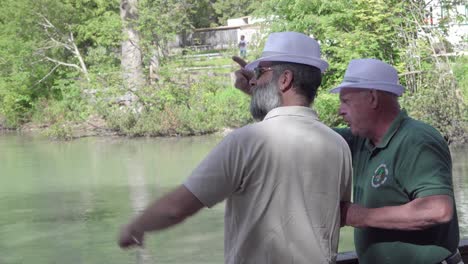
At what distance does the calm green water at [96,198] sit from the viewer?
9773 millimetres

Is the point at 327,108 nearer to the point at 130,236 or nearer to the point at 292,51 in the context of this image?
the point at 292,51

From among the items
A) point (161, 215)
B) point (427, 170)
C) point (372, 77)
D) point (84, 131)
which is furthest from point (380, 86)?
point (84, 131)

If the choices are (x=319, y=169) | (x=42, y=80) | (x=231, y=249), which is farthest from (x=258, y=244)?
(x=42, y=80)

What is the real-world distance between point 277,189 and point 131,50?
21.3 meters

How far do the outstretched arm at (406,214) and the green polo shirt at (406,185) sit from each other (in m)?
0.03

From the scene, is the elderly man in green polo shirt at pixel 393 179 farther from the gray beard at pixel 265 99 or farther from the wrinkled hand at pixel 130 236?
the wrinkled hand at pixel 130 236

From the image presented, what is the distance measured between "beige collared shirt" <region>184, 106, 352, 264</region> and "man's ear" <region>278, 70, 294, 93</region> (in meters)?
0.05

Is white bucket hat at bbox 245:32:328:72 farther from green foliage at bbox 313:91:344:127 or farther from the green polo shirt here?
green foliage at bbox 313:91:344:127

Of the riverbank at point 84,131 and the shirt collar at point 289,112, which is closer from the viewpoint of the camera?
the shirt collar at point 289,112

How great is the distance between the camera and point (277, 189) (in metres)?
2.06

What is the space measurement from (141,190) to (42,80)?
12.3 metres

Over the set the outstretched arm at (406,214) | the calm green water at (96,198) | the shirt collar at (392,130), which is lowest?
the calm green water at (96,198)

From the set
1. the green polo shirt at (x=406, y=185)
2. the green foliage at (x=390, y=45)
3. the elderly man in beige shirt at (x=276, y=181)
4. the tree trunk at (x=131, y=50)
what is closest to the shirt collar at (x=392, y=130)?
the green polo shirt at (x=406, y=185)

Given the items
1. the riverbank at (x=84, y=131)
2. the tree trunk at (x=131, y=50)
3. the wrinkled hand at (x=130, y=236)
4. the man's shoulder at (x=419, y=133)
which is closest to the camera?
the wrinkled hand at (x=130, y=236)
